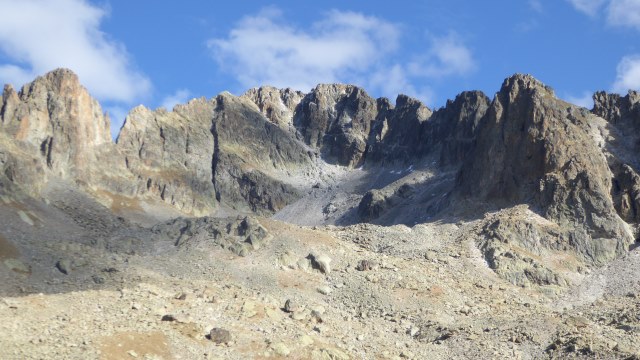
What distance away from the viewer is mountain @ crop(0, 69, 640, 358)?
89375 millimetres

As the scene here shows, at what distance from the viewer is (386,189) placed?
531 ft

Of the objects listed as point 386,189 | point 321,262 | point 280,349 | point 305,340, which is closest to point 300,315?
point 305,340

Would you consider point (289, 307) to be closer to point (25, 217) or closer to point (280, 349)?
point (280, 349)

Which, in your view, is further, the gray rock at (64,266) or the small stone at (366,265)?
the gray rock at (64,266)

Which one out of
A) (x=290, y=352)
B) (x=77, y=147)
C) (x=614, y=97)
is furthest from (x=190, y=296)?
(x=77, y=147)

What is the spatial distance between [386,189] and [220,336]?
11634 centimetres

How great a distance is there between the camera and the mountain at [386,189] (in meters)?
89.4

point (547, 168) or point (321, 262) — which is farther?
point (547, 168)

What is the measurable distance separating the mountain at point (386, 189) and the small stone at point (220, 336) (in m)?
24.9

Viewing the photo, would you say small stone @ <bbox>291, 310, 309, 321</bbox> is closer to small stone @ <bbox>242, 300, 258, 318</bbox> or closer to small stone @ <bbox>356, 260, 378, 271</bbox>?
small stone @ <bbox>242, 300, 258, 318</bbox>

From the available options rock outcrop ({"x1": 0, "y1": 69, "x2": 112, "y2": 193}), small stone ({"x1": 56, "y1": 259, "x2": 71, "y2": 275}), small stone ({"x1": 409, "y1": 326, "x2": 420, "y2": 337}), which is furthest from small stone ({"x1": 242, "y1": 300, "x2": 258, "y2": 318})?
rock outcrop ({"x1": 0, "y1": 69, "x2": 112, "y2": 193})

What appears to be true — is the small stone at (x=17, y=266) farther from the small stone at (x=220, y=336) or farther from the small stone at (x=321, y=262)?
the small stone at (x=220, y=336)

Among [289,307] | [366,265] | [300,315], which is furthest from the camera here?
[366,265]

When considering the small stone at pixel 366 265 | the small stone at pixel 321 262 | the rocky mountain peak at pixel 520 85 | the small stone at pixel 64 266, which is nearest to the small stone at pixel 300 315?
the small stone at pixel 321 262
